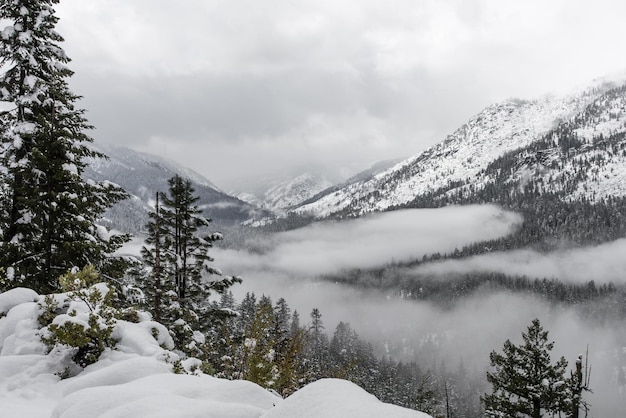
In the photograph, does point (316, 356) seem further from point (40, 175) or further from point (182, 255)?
point (40, 175)

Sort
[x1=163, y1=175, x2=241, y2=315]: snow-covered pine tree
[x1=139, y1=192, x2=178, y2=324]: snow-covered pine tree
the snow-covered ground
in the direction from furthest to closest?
[x1=163, y1=175, x2=241, y2=315]: snow-covered pine tree
[x1=139, y1=192, x2=178, y2=324]: snow-covered pine tree
the snow-covered ground

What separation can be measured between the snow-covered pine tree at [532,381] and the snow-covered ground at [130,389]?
22.7m

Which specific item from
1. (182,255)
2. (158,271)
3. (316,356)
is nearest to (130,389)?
(158,271)

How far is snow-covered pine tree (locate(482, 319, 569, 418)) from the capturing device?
2272 cm

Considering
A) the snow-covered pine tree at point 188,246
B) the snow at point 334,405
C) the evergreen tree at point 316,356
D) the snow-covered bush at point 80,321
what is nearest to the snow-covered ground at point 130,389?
the snow at point 334,405

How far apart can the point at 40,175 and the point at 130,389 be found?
30.1ft

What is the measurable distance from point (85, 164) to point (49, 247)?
160 inches

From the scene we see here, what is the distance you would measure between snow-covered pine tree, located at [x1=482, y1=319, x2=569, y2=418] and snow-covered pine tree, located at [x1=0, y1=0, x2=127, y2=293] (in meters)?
23.2

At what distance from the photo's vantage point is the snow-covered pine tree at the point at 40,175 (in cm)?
1127

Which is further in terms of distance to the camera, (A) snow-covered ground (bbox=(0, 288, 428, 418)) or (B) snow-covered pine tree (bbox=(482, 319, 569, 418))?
(B) snow-covered pine tree (bbox=(482, 319, 569, 418))

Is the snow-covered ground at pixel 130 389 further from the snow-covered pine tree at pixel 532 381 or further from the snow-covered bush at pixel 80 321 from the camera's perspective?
the snow-covered pine tree at pixel 532 381

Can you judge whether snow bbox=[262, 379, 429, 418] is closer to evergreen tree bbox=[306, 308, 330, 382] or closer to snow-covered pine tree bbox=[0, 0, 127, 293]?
snow-covered pine tree bbox=[0, 0, 127, 293]

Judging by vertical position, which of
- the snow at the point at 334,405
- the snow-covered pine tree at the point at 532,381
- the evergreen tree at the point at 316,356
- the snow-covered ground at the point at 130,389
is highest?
the snow at the point at 334,405

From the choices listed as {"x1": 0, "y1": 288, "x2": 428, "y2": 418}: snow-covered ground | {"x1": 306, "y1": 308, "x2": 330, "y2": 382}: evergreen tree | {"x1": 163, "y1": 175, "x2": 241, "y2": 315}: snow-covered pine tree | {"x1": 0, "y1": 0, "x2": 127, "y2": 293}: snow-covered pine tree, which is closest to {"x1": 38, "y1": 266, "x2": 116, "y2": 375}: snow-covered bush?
{"x1": 0, "y1": 288, "x2": 428, "y2": 418}: snow-covered ground
